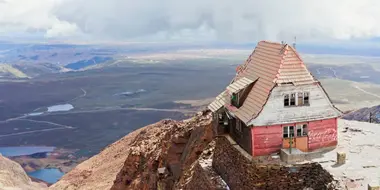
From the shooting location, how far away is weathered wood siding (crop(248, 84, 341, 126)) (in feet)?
70.4

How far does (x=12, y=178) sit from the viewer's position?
219ft

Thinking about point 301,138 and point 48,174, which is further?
point 48,174

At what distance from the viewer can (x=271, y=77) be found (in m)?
22.4

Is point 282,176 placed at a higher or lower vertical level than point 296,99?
lower

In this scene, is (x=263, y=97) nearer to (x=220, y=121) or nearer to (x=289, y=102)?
(x=289, y=102)

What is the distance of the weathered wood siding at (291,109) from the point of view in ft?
70.4

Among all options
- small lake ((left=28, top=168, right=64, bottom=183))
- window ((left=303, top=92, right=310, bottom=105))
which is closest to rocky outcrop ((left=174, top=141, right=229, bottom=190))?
window ((left=303, top=92, right=310, bottom=105))

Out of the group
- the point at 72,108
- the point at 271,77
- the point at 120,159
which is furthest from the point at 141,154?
the point at 72,108

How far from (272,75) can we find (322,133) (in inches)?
142

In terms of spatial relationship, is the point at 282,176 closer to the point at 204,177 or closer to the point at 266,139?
the point at 266,139

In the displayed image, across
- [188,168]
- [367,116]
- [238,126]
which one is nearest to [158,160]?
[188,168]

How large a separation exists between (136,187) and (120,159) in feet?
57.5

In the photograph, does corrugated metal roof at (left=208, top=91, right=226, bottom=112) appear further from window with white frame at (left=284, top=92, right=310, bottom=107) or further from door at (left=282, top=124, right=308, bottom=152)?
door at (left=282, top=124, right=308, bottom=152)

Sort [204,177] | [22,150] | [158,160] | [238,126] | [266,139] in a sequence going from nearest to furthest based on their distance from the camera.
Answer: [266,139] → [238,126] → [204,177] → [158,160] → [22,150]
